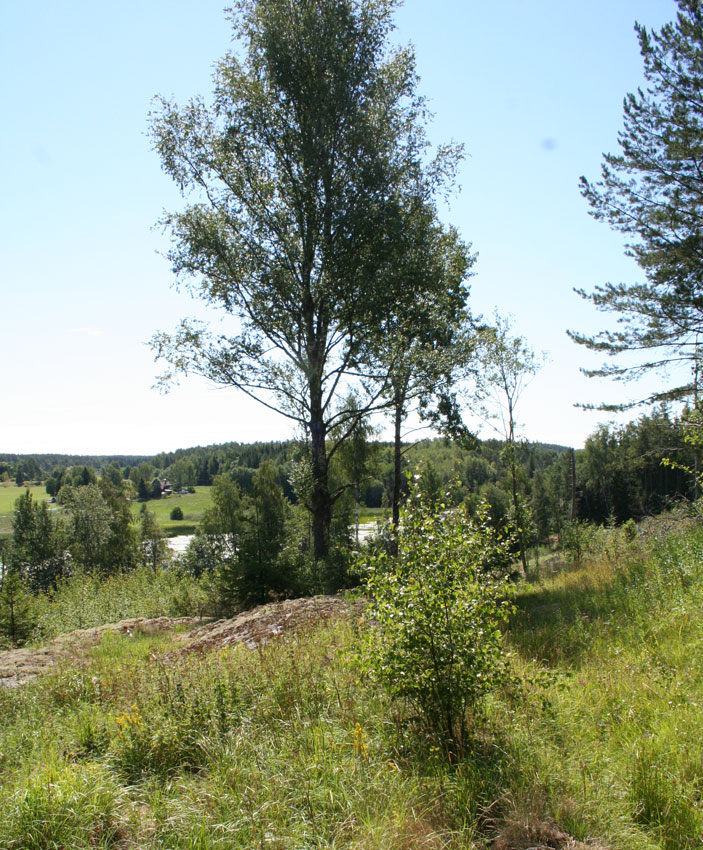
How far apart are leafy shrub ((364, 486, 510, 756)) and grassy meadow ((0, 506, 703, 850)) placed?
0.65 ft

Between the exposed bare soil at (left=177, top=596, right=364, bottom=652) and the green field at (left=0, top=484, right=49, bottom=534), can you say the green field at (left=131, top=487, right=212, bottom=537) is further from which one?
the exposed bare soil at (left=177, top=596, right=364, bottom=652)

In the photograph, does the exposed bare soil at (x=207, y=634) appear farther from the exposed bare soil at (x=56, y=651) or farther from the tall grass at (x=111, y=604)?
the tall grass at (x=111, y=604)

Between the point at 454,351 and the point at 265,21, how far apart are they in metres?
8.68

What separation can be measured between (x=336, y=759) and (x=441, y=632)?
3.44ft

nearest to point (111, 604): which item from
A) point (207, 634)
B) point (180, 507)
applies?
point (207, 634)

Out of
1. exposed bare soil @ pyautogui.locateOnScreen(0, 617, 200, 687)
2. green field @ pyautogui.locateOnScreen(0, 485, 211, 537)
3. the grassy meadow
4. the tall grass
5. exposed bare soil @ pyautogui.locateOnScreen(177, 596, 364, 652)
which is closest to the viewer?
the grassy meadow

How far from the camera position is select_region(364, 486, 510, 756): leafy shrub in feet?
12.1

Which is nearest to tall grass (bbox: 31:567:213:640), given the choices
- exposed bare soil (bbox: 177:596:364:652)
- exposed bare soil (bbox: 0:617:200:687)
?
exposed bare soil (bbox: 0:617:200:687)

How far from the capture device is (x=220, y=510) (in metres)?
46.4

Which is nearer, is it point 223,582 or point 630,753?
point 630,753

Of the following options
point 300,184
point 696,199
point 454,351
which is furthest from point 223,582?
point 696,199

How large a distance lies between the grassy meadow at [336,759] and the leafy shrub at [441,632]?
198 mm

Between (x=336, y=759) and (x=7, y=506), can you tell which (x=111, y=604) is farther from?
(x=7, y=506)

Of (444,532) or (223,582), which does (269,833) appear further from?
(223,582)
